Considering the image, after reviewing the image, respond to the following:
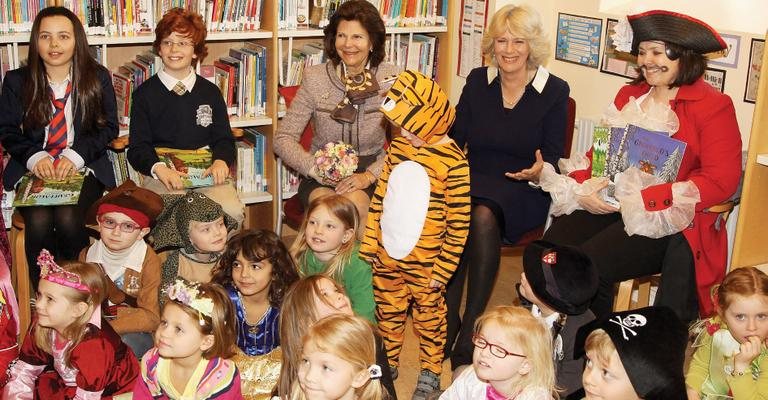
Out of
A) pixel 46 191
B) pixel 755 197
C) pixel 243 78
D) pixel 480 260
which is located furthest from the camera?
pixel 243 78

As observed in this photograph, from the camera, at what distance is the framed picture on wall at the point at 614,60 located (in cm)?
455

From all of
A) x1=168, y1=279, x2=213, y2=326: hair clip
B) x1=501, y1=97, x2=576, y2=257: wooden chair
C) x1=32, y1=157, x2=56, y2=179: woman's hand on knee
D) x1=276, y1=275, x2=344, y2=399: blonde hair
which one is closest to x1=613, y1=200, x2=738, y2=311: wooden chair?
x1=501, y1=97, x2=576, y2=257: wooden chair

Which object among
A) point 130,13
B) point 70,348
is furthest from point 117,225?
point 130,13

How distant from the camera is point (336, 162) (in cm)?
399

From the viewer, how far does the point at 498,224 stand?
388 centimetres

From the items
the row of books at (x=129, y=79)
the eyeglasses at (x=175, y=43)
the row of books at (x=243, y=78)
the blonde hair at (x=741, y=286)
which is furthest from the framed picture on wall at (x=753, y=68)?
the row of books at (x=129, y=79)

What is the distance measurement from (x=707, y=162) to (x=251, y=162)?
2.31 metres

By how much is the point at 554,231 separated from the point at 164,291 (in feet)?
4.98

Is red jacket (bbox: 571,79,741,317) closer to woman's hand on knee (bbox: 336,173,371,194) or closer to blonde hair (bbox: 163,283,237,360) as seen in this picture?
woman's hand on knee (bbox: 336,173,371,194)

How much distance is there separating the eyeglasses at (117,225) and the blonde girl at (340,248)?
25.7 inches

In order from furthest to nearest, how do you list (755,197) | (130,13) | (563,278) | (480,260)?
(130,13) → (480,260) → (755,197) → (563,278)

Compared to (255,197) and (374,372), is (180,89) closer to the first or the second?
(255,197)

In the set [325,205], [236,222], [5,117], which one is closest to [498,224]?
[325,205]

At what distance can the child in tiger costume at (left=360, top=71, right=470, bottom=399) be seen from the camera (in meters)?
3.35
